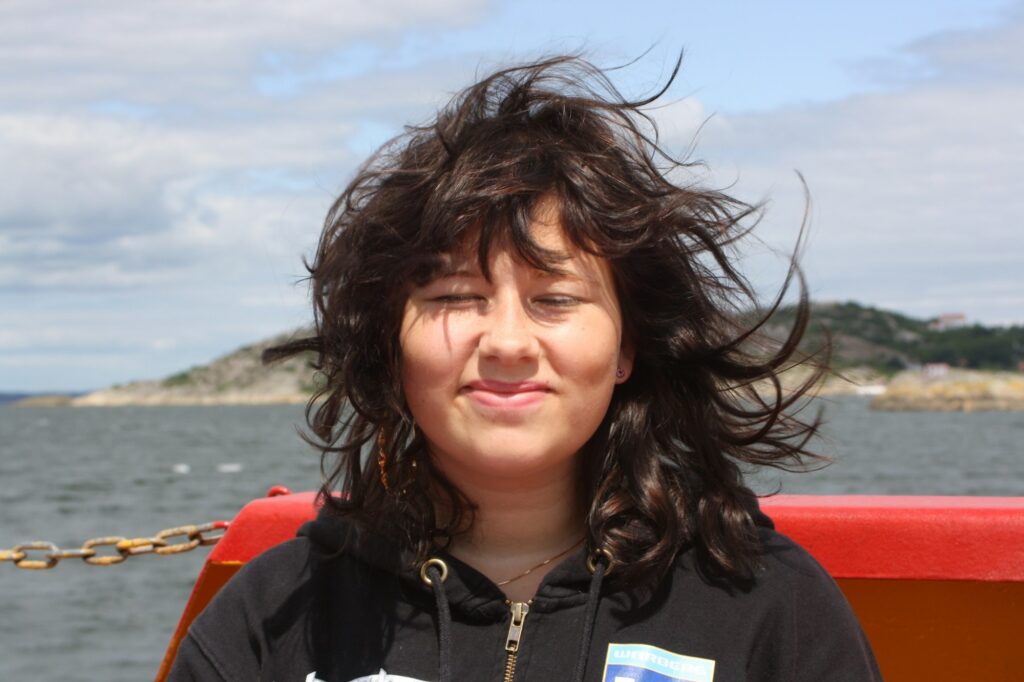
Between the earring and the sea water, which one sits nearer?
the earring

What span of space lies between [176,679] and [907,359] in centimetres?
8370

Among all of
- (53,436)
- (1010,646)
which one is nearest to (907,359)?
(53,436)

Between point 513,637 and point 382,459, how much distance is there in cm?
37

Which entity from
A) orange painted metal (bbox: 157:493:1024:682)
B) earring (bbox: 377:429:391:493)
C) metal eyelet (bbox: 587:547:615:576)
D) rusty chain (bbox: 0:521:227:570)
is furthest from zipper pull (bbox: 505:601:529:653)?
rusty chain (bbox: 0:521:227:570)

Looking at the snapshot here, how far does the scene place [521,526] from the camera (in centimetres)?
206

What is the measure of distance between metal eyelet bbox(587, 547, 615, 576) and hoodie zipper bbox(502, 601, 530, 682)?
0.36 ft

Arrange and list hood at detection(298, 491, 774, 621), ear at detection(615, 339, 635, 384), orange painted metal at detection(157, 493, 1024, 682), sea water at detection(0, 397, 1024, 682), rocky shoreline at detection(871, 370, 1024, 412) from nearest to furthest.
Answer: hood at detection(298, 491, 774, 621)
ear at detection(615, 339, 635, 384)
orange painted metal at detection(157, 493, 1024, 682)
sea water at detection(0, 397, 1024, 682)
rocky shoreline at detection(871, 370, 1024, 412)

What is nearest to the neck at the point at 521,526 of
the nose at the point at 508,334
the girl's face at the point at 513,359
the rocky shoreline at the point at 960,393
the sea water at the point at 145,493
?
the girl's face at the point at 513,359

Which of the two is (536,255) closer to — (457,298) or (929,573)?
(457,298)

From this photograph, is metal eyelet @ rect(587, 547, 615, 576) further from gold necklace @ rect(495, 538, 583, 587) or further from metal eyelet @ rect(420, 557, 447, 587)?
metal eyelet @ rect(420, 557, 447, 587)

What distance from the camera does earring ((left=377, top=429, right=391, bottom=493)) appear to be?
6.84 feet

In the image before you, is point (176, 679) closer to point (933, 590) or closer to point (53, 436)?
point (933, 590)

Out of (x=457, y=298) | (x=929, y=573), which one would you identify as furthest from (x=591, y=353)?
(x=929, y=573)

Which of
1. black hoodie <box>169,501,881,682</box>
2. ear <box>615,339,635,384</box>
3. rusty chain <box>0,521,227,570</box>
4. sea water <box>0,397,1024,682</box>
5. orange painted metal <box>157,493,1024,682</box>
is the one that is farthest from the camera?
sea water <box>0,397,1024,682</box>
